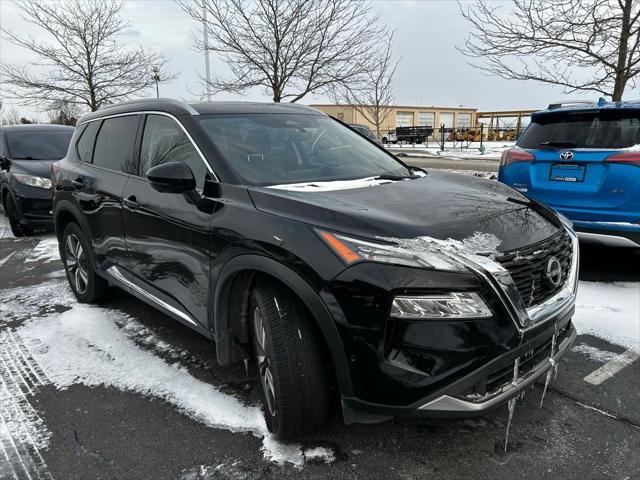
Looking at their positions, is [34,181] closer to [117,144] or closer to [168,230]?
[117,144]

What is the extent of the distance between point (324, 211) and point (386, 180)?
34.5 inches

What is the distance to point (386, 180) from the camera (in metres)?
2.92

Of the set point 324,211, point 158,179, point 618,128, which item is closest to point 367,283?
point 324,211

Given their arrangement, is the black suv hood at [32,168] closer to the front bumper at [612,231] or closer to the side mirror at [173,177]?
the side mirror at [173,177]

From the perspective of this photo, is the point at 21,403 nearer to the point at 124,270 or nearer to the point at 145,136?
the point at 124,270

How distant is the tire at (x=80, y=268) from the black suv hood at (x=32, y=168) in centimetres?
331

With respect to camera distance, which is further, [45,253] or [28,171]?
Result: [28,171]

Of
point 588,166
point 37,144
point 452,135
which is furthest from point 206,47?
point 452,135

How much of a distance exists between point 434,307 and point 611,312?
8.99 feet

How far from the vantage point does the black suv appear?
189 cm

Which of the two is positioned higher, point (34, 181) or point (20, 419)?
point (34, 181)

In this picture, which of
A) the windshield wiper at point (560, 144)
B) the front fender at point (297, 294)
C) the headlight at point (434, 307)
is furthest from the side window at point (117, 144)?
the windshield wiper at point (560, 144)

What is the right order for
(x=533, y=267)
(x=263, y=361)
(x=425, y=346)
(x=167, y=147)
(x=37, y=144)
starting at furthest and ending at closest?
(x=37, y=144) < (x=167, y=147) < (x=263, y=361) < (x=533, y=267) < (x=425, y=346)

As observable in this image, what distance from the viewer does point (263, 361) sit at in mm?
2420
